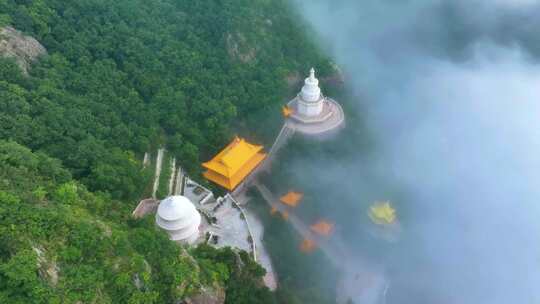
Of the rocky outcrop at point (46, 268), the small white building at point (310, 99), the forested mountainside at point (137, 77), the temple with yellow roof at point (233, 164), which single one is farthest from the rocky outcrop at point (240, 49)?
the rocky outcrop at point (46, 268)

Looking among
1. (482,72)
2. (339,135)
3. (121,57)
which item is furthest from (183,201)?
(482,72)

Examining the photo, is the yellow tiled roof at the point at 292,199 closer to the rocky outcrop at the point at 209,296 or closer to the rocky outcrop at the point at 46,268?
the rocky outcrop at the point at 209,296

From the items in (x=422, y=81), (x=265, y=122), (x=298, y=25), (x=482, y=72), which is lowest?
(x=265, y=122)

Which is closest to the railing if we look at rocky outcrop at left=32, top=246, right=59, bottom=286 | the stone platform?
the stone platform

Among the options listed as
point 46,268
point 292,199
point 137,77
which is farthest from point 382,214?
point 46,268

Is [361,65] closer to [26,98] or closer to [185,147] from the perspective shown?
[185,147]

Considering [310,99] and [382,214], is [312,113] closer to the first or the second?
[310,99]

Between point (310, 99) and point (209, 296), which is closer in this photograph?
point (209, 296)
